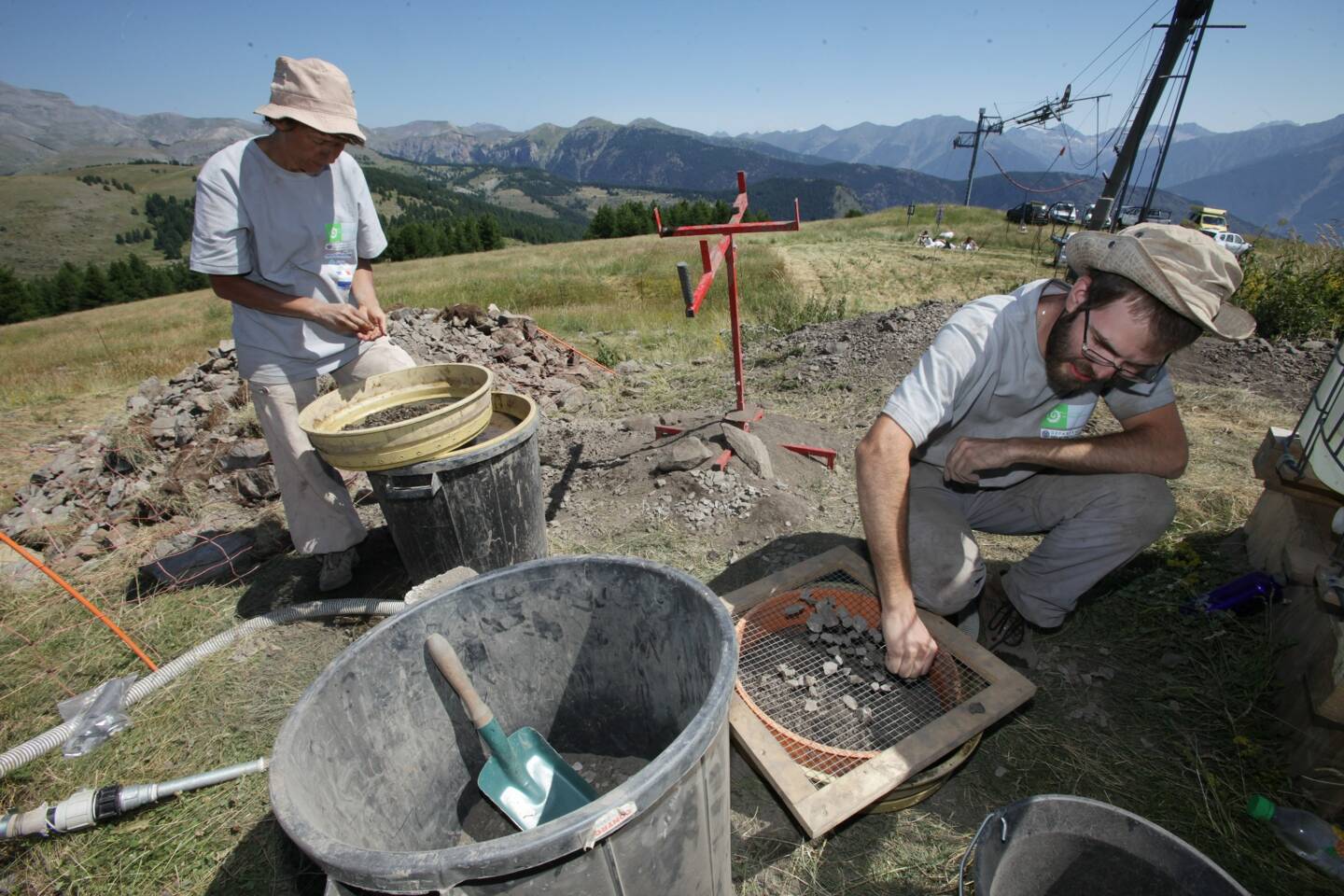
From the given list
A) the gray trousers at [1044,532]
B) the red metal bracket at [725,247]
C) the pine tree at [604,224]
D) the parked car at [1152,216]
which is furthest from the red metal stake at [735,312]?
the pine tree at [604,224]

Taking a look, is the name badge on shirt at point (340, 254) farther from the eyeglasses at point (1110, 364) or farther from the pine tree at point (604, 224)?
the pine tree at point (604, 224)

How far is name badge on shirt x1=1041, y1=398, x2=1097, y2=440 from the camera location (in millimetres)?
2307

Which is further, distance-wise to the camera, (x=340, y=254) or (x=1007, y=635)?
(x=340, y=254)

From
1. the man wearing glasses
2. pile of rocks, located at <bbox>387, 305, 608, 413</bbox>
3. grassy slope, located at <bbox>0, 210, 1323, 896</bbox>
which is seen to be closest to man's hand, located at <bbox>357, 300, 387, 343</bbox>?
grassy slope, located at <bbox>0, 210, 1323, 896</bbox>

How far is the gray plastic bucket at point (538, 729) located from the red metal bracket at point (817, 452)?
269 cm

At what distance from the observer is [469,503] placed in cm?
261

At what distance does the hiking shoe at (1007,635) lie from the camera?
8.38ft

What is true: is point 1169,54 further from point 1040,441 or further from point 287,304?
point 287,304

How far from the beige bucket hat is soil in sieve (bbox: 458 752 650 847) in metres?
2.53

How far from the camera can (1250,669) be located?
86.0 inches

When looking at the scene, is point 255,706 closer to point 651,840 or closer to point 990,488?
point 651,840

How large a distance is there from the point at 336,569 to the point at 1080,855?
321 cm

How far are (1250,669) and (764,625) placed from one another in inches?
70.0

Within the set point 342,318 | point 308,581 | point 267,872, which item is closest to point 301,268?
point 342,318
